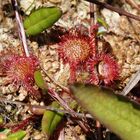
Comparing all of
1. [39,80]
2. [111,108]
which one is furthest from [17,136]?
[111,108]

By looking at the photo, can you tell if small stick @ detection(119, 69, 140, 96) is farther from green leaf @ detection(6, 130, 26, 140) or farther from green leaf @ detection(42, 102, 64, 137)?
green leaf @ detection(6, 130, 26, 140)

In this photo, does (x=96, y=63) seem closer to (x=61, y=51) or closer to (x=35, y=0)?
(x=61, y=51)

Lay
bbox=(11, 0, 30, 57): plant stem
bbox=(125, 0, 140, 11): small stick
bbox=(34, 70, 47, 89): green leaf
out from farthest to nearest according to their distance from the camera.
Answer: bbox=(125, 0, 140, 11): small stick, bbox=(11, 0, 30, 57): plant stem, bbox=(34, 70, 47, 89): green leaf

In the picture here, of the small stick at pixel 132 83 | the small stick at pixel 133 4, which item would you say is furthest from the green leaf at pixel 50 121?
the small stick at pixel 133 4

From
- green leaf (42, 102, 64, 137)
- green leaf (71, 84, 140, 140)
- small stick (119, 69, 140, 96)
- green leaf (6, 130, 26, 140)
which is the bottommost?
green leaf (6, 130, 26, 140)

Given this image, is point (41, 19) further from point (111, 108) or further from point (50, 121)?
point (111, 108)

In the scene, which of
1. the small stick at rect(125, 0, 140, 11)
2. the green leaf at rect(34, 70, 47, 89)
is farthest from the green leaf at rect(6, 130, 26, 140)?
the small stick at rect(125, 0, 140, 11)
